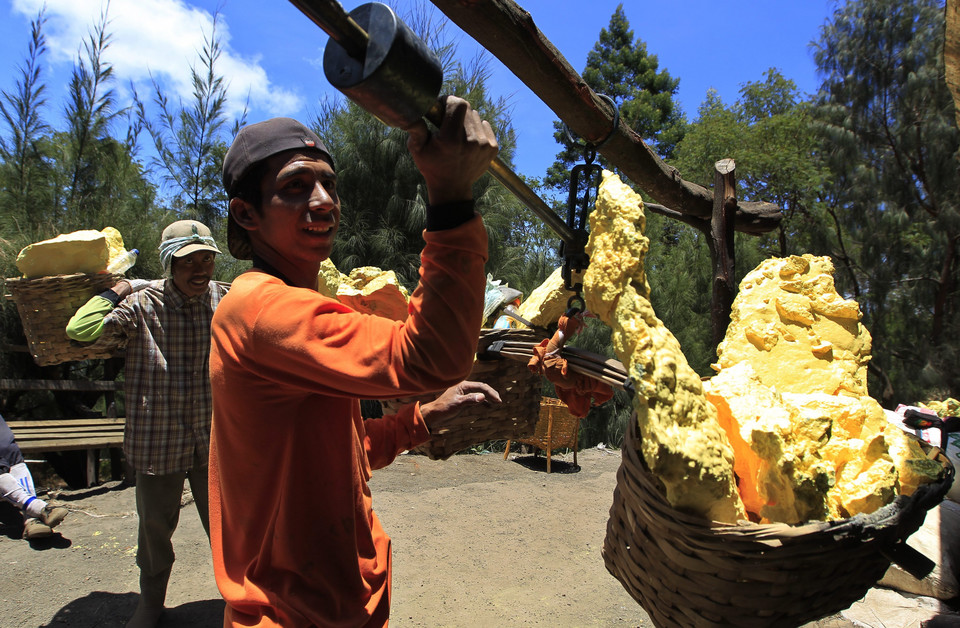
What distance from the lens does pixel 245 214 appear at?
51.1 inches

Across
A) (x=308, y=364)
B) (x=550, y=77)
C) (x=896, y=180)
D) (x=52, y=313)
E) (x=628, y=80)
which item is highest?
(x=628, y=80)

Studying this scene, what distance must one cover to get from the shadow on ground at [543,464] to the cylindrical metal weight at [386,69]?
615 cm

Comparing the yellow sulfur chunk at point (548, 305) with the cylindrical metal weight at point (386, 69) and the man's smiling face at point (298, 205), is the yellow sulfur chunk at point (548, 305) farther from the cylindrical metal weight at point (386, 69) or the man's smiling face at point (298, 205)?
the cylindrical metal weight at point (386, 69)

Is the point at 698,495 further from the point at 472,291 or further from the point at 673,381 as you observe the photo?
the point at 472,291

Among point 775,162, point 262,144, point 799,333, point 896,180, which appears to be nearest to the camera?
point 262,144

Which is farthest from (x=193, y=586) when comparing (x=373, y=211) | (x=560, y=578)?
(x=373, y=211)

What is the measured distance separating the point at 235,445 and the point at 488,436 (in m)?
1.36

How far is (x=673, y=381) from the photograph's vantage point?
116cm

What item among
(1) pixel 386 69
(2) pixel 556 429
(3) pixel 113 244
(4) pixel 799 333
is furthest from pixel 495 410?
(2) pixel 556 429

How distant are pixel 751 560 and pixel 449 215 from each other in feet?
2.82

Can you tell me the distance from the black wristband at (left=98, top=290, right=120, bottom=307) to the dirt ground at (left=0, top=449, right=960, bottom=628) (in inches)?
68.0

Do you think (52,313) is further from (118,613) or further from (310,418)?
(310,418)

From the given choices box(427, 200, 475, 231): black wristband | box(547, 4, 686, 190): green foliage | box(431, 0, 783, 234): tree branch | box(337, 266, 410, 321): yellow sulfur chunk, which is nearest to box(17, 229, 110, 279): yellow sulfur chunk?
box(337, 266, 410, 321): yellow sulfur chunk

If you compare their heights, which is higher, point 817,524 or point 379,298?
point 379,298
